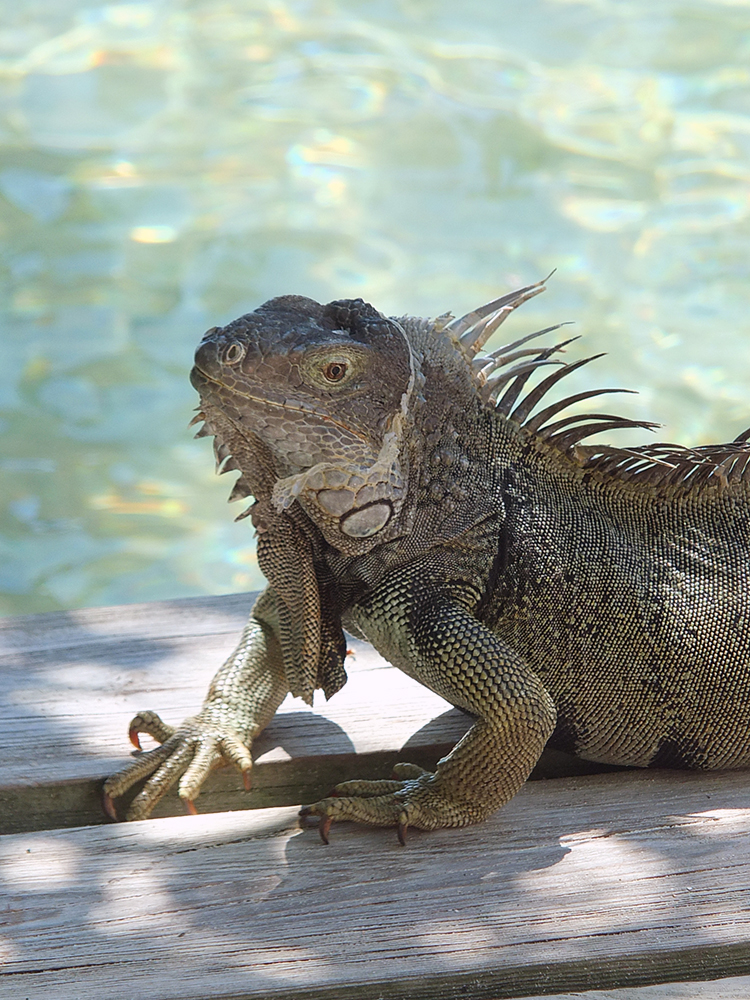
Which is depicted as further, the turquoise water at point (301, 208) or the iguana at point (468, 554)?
the turquoise water at point (301, 208)

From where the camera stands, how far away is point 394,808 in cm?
272

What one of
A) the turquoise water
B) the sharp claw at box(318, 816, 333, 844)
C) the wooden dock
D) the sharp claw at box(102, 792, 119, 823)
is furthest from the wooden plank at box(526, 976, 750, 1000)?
the turquoise water

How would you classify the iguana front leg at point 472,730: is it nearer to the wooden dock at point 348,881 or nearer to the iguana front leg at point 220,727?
the wooden dock at point 348,881

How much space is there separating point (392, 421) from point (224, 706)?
104 cm

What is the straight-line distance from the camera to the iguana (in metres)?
2.68

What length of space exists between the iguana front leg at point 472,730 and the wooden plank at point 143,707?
0.39 meters

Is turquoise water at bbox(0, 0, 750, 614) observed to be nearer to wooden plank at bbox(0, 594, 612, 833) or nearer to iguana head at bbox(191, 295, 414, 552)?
wooden plank at bbox(0, 594, 612, 833)

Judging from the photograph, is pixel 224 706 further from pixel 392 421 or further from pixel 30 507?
pixel 30 507

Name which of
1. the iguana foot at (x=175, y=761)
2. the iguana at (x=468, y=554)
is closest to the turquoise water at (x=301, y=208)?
the iguana foot at (x=175, y=761)

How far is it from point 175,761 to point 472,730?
84cm

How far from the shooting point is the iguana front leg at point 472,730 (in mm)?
2723

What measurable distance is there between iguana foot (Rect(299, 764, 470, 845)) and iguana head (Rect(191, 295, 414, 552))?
62 centimetres

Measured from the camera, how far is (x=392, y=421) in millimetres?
2729

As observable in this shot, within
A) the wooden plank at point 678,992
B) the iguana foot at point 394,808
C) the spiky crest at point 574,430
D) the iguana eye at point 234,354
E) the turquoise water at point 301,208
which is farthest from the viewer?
the turquoise water at point 301,208
